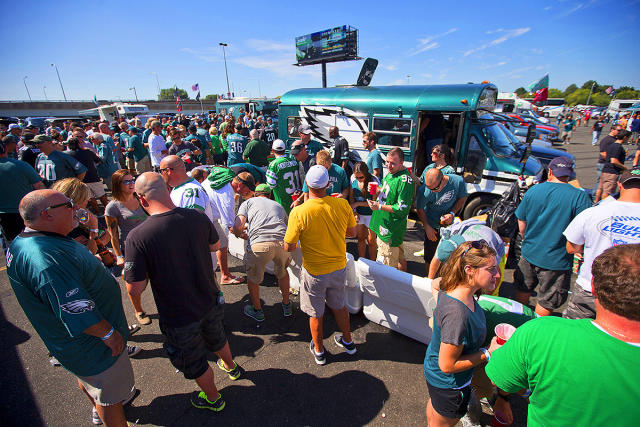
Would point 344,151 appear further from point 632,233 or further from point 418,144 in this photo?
point 632,233

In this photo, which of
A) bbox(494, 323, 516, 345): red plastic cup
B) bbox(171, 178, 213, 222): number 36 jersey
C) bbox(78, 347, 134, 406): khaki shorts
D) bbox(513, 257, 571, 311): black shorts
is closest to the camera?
bbox(494, 323, 516, 345): red plastic cup

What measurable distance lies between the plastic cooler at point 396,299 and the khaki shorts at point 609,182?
273 inches

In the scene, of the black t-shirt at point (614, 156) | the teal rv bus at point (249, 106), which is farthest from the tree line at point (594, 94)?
the black t-shirt at point (614, 156)

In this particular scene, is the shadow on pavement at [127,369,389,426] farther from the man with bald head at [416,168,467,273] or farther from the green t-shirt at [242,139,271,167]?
the green t-shirt at [242,139,271,167]

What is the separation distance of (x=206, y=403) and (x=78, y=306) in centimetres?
151

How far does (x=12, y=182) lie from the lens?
401 centimetres

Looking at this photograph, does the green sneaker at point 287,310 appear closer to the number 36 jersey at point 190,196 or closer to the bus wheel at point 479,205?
the number 36 jersey at point 190,196

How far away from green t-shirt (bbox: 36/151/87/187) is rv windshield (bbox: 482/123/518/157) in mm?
8431

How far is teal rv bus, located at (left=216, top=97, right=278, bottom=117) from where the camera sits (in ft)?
76.2

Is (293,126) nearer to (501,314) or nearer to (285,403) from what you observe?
(285,403)

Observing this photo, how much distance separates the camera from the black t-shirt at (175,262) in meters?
2.10

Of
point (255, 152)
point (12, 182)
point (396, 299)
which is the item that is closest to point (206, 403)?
point (396, 299)

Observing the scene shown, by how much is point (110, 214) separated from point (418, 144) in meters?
6.21

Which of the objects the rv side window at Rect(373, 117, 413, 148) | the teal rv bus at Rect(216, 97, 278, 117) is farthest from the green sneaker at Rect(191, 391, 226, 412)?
the teal rv bus at Rect(216, 97, 278, 117)
